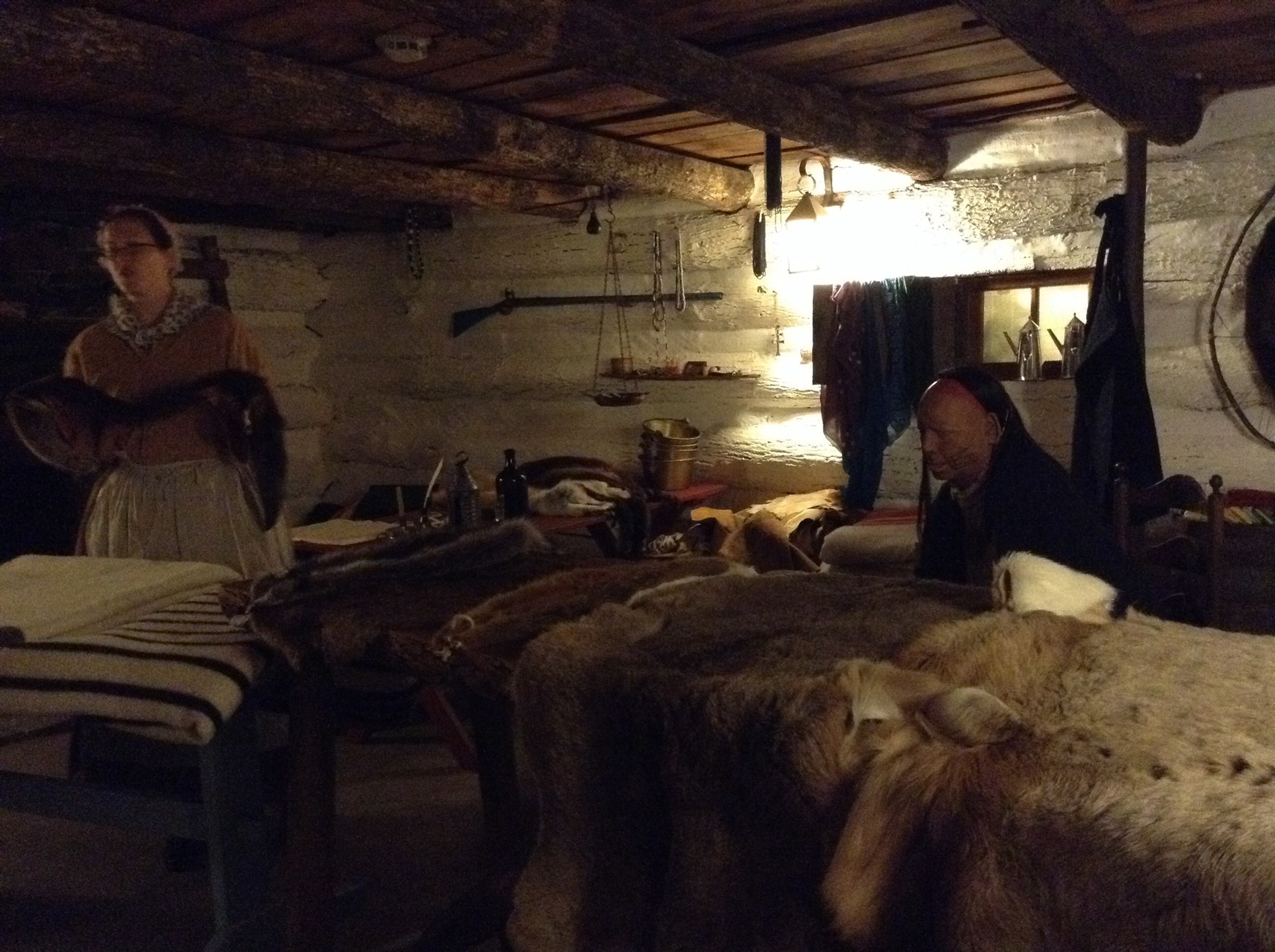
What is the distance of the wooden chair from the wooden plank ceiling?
4.15 ft

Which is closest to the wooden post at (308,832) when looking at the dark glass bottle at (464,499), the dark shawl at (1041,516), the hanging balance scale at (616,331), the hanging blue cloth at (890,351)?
the dark shawl at (1041,516)

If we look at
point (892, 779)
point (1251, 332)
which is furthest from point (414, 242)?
point (892, 779)

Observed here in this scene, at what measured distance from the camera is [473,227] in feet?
22.9

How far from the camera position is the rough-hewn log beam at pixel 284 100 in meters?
3.18

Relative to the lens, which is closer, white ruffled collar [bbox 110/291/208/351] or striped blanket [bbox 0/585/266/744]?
striped blanket [bbox 0/585/266/744]

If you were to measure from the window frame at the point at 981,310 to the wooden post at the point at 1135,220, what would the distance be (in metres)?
0.56

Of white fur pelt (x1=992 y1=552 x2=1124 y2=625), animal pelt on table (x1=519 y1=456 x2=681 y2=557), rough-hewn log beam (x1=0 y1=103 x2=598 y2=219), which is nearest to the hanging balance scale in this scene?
rough-hewn log beam (x1=0 y1=103 x2=598 y2=219)

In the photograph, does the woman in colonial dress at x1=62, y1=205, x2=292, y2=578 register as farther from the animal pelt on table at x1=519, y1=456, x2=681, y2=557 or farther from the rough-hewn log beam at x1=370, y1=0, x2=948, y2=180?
the animal pelt on table at x1=519, y1=456, x2=681, y2=557

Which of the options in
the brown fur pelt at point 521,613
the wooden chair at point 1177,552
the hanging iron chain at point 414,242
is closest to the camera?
the brown fur pelt at point 521,613

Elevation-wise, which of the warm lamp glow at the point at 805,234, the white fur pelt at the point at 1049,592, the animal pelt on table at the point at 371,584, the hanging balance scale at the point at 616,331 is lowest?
the animal pelt on table at the point at 371,584

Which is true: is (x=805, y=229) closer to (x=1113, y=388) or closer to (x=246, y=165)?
(x=1113, y=388)

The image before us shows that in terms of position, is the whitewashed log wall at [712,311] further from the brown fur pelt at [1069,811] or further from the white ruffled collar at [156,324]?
the brown fur pelt at [1069,811]

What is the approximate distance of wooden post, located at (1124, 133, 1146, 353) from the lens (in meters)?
4.62

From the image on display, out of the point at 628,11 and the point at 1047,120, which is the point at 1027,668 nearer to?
the point at 628,11
